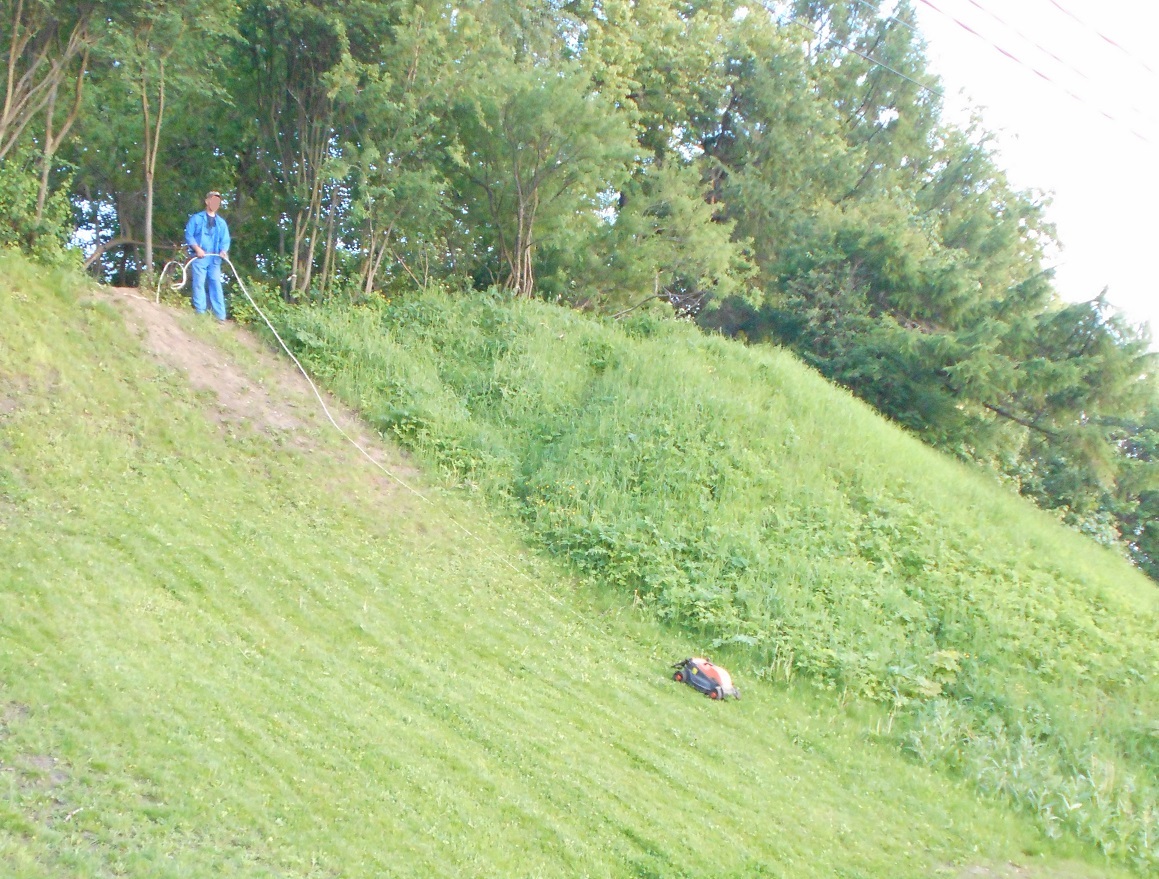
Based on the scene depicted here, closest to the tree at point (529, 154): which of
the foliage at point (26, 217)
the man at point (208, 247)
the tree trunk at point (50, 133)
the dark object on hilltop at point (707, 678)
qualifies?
the man at point (208, 247)

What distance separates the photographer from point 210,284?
12.8 meters

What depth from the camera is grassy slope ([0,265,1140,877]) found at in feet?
17.3

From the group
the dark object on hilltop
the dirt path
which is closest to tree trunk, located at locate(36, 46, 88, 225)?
the dirt path

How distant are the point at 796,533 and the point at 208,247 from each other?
7726 mm

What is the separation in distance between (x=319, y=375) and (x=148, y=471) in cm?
379

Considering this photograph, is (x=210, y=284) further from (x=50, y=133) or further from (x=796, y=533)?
(x=796, y=533)

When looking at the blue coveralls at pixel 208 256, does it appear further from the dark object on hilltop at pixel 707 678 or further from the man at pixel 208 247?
the dark object on hilltop at pixel 707 678

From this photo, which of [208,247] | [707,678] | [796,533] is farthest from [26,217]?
[796,533]

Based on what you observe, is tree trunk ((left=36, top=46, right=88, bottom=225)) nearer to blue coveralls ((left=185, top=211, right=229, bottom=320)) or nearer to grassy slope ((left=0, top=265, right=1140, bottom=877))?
grassy slope ((left=0, top=265, right=1140, bottom=877))

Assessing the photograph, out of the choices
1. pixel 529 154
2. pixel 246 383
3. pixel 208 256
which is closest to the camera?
pixel 246 383

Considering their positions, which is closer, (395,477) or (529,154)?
(395,477)

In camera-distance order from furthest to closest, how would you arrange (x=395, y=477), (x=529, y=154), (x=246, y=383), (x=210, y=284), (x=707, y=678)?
(x=529, y=154) < (x=210, y=284) < (x=246, y=383) < (x=395, y=477) < (x=707, y=678)

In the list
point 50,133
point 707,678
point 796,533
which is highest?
point 50,133

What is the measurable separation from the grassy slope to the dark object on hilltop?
0.52 feet
